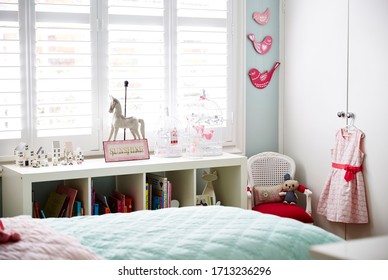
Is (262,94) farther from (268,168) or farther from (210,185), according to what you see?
(210,185)

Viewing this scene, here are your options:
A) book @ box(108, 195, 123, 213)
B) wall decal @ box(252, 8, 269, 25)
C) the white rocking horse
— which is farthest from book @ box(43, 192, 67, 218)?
wall decal @ box(252, 8, 269, 25)

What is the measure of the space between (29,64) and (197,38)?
1046 millimetres

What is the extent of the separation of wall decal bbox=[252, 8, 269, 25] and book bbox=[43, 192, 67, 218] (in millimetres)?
1699

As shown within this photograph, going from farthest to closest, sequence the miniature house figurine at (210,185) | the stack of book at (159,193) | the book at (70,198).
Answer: the miniature house figurine at (210,185), the stack of book at (159,193), the book at (70,198)

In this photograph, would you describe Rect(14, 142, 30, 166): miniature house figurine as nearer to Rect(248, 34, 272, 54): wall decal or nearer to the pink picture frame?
the pink picture frame

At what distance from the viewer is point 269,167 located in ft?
12.9

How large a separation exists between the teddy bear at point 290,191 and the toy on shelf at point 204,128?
499 mm

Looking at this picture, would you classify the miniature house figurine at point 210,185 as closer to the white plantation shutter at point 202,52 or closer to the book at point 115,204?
the white plantation shutter at point 202,52

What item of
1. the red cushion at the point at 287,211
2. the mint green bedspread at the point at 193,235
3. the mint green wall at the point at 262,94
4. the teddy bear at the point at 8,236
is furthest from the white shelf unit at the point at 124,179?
the teddy bear at the point at 8,236

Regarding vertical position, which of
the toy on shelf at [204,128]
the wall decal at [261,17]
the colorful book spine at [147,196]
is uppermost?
the wall decal at [261,17]

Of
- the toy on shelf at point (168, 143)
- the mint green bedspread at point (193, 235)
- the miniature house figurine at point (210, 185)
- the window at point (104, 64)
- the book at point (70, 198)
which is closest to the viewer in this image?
the mint green bedspread at point (193, 235)

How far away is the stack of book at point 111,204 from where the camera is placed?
3.24m

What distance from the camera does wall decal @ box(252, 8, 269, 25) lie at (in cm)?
390

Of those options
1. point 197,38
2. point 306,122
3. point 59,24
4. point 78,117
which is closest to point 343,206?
point 306,122
